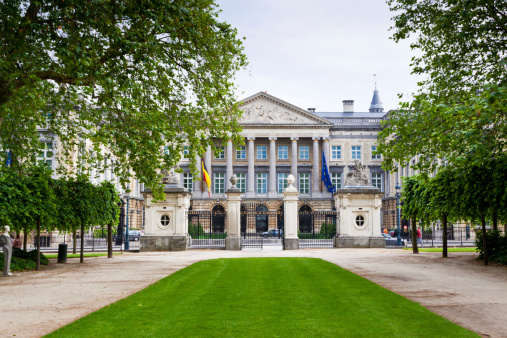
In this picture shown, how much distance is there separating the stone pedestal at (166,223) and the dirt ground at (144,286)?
916 centimetres

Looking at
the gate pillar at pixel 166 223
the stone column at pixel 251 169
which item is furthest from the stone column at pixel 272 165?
the gate pillar at pixel 166 223

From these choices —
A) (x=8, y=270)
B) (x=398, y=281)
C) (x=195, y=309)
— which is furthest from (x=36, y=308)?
(x=398, y=281)

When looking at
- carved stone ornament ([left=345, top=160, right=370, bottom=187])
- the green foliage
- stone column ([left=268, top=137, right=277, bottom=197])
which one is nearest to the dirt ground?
the green foliage

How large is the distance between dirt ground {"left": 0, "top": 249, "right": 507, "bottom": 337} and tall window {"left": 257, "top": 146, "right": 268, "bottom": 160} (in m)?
53.2

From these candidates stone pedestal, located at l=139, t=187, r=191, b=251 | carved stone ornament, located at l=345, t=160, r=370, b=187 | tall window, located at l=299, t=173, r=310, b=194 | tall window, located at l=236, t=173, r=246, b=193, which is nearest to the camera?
stone pedestal, located at l=139, t=187, r=191, b=251

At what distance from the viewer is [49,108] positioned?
64.0ft

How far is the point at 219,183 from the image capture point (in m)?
71.2

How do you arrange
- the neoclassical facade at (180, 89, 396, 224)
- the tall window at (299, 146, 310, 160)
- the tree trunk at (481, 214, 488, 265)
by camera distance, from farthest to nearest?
1. the tall window at (299, 146, 310, 160)
2. the neoclassical facade at (180, 89, 396, 224)
3. the tree trunk at (481, 214, 488, 265)

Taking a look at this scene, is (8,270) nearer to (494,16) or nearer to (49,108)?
(49,108)

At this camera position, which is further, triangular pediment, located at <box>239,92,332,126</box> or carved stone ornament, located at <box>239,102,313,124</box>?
carved stone ornament, located at <box>239,102,313,124</box>

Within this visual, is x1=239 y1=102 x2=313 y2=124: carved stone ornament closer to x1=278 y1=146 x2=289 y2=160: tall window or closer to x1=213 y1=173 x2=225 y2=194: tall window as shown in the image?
x1=278 y1=146 x2=289 y2=160: tall window

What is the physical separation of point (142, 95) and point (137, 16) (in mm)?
5925

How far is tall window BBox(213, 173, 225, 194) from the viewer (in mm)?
70750

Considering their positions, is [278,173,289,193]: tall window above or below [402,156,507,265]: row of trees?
above
